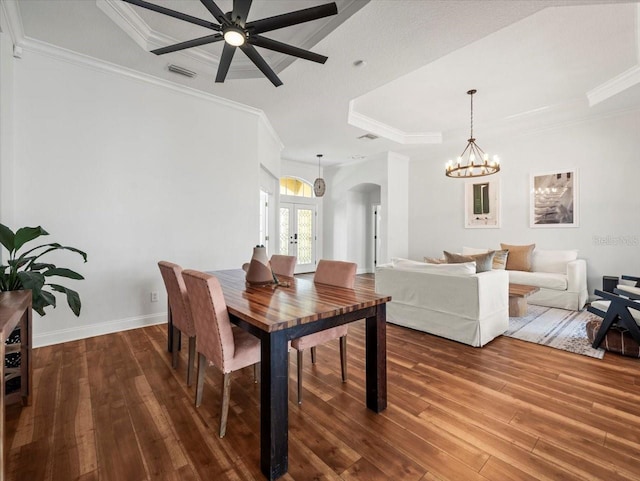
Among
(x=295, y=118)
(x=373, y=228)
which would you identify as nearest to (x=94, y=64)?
(x=295, y=118)

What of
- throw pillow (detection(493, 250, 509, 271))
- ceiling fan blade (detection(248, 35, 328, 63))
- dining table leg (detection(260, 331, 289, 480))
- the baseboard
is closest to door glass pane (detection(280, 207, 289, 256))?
the baseboard

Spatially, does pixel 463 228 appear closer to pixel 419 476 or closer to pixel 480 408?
pixel 480 408

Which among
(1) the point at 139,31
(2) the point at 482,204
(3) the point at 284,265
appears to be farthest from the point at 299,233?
(1) the point at 139,31

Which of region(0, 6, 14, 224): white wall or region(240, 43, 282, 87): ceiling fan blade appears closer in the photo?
region(240, 43, 282, 87): ceiling fan blade

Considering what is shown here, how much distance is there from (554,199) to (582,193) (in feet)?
1.24

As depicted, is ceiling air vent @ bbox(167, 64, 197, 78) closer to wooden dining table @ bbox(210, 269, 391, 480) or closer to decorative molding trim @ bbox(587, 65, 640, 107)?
wooden dining table @ bbox(210, 269, 391, 480)

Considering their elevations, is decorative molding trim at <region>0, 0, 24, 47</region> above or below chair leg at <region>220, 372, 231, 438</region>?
above

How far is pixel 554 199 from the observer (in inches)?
205

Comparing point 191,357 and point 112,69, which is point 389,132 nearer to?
point 112,69

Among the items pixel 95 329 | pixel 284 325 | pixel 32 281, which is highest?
pixel 32 281

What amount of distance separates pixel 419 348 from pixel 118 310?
3337mm

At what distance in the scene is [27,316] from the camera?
1.99 meters

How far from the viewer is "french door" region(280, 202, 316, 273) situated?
7.70 m

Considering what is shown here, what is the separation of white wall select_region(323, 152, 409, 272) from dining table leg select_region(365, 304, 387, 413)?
499 centimetres
